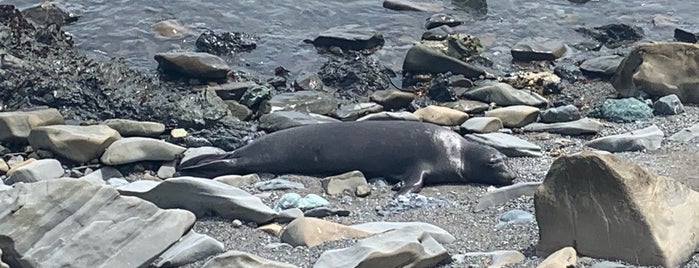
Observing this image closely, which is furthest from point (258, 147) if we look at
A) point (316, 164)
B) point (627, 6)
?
point (627, 6)

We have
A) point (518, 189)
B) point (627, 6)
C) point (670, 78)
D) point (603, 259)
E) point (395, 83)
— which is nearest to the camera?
point (603, 259)

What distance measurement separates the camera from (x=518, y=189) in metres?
6.21

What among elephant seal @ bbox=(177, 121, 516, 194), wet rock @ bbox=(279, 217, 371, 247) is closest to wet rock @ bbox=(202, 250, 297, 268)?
wet rock @ bbox=(279, 217, 371, 247)

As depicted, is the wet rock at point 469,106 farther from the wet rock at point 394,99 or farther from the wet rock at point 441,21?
the wet rock at point 441,21

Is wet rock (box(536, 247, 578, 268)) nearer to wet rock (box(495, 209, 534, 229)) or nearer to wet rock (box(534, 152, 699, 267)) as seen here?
wet rock (box(534, 152, 699, 267))

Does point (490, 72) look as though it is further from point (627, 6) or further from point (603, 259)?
point (603, 259)

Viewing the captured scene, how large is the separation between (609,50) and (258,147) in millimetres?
6515

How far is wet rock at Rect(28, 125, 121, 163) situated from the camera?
7.48m

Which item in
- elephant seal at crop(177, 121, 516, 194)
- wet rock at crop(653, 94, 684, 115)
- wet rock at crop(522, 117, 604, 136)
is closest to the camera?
elephant seal at crop(177, 121, 516, 194)

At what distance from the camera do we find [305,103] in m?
9.83

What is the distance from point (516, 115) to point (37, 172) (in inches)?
163

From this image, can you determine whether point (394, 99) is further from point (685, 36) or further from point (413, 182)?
point (685, 36)

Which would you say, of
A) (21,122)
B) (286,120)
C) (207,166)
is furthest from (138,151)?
(286,120)

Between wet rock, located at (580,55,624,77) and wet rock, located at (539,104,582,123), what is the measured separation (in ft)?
6.85
